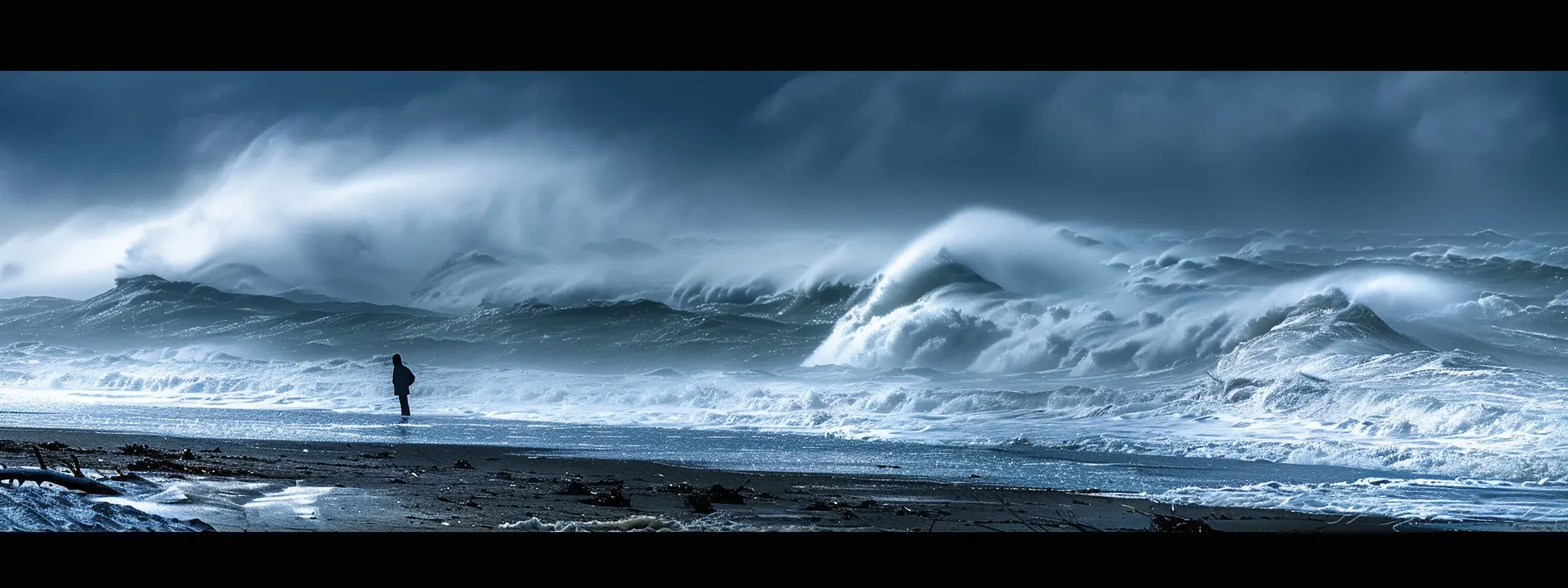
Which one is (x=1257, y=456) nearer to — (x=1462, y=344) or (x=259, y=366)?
(x=1462, y=344)

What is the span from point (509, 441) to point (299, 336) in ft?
28.7

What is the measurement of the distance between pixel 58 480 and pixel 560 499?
1.79 metres

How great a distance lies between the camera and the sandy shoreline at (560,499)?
412 cm

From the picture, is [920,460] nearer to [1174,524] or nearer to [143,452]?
[1174,524]

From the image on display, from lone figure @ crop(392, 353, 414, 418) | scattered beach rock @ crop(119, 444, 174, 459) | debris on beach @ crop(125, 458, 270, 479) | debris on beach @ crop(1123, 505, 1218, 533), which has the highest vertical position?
lone figure @ crop(392, 353, 414, 418)

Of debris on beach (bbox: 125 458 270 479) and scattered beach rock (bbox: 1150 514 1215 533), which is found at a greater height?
debris on beach (bbox: 125 458 270 479)

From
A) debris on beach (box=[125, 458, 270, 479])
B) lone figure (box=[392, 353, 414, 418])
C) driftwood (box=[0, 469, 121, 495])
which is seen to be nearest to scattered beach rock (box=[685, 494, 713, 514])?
debris on beach (box=[125, 458, 270, 479])

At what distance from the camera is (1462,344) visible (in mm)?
10359

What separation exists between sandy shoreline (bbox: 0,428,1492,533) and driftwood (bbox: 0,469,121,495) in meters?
0.10

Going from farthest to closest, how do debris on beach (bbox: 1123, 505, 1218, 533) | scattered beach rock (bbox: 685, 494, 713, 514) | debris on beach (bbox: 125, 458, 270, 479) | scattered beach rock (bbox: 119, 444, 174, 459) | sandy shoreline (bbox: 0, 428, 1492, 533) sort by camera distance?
scattered beach rock (bbox: 119, 444, 174, 459)
debris on beach (bbox: 125, 458, 270, 479)
scattered beach rock (bbox: 685, 494, 713, 514)
debris on beach (bbox: 1123, 505, 1218, 533)
sandy shoreline (bbox: 0, 428, 1492, 533)

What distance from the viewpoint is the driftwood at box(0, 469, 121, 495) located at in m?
3.66

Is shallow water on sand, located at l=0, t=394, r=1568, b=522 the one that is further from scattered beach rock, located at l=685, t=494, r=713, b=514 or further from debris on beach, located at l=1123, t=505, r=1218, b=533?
scattered beach rock, located at l=685, t=494, r=713, b=514

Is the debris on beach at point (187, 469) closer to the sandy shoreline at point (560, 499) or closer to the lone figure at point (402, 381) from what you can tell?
the sandy shoreline at point (560, 499)

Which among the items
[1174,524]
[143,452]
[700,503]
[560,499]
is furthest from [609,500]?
[143,452]
